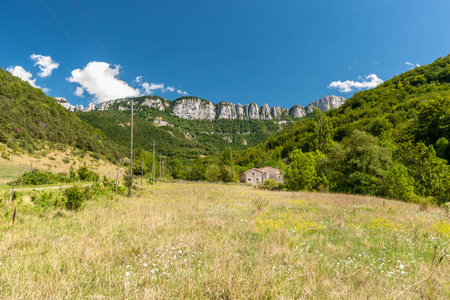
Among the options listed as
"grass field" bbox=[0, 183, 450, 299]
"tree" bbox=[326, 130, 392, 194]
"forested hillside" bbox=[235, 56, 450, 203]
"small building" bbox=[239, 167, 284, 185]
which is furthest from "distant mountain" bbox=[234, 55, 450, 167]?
"grass field" bbox=[0, 183, 450, 299]

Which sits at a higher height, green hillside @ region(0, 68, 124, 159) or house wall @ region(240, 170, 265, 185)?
green hillside @ region(0, 68, 124, 159)

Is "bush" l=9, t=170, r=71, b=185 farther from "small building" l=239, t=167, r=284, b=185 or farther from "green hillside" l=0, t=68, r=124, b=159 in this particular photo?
"small building" l=239, t=167, r=284, b=185

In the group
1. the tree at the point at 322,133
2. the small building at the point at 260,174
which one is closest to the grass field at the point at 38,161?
the small building at the point at 260,174

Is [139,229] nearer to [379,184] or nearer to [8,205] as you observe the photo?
[8,205]

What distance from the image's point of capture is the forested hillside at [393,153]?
72.7 ft

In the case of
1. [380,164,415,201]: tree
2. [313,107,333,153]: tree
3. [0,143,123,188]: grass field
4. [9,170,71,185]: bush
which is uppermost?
[313,107,333,153]: tree

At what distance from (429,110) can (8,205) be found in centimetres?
5470

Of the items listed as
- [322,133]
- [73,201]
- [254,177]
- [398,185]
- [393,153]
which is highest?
[322,133]

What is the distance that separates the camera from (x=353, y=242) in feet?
18.9

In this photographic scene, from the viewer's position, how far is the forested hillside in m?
22.1

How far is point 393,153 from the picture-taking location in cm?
3109

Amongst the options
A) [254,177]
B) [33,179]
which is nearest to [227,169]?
[254,177]

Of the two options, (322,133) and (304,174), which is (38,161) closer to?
(304,174)

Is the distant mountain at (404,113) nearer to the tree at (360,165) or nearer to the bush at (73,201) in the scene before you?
the tree at (360,165)
